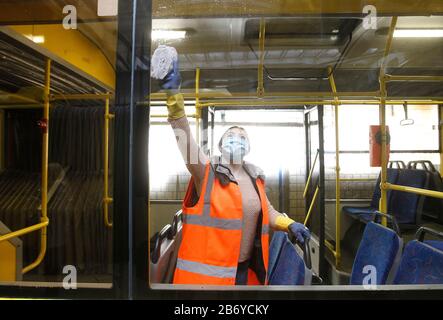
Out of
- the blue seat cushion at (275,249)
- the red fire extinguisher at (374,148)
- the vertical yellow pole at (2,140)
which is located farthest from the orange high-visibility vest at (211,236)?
the vertical yellow pole at (2,140)

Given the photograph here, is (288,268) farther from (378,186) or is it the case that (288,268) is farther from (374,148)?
(378,186)

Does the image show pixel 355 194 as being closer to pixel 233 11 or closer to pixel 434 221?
pixel 434 221

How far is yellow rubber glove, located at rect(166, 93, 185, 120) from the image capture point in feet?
3.75

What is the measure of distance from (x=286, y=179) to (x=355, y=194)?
4.28 feet

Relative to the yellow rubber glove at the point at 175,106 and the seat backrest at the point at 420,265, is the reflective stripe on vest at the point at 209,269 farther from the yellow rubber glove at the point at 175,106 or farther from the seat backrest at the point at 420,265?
the seat backrest at the point at 420,265

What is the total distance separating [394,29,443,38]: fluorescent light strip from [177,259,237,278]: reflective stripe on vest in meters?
3.41

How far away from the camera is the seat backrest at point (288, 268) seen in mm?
1343

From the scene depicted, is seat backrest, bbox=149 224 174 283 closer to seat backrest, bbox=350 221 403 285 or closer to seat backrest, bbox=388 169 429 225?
seat backrest, bbox=350 221 403 285

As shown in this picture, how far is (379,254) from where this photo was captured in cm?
159

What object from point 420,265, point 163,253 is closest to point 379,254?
point 420,265

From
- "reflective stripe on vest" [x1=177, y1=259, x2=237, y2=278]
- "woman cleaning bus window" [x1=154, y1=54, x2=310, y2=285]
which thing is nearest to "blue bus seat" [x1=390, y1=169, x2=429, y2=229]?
"woman cleaning bus window" [x1=154, y1=54, x2=310, y2=285]

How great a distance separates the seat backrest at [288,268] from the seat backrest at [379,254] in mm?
448

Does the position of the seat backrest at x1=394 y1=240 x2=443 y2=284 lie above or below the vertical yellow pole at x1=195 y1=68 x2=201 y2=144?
below

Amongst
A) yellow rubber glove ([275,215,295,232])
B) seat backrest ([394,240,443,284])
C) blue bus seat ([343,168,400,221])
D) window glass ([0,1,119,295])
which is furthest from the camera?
blue bus seat ([343,168,400,221])
